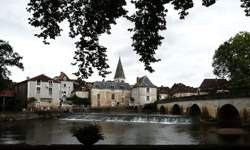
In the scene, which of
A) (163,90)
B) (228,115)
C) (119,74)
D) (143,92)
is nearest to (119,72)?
(119,74)

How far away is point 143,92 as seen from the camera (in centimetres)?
8812

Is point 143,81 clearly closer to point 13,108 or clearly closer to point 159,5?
point 13,108

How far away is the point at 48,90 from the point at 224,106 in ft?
153

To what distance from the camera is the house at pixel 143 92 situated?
88.1 metres

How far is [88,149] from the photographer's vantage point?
1341 centimetres

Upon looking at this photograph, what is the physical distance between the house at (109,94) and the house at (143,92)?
2.30m

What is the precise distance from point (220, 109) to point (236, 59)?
6.33 meters

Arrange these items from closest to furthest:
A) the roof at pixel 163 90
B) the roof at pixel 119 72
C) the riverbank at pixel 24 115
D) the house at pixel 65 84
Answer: the riverbank at pixel 24 115 < the house at pixel 65 84 < the roof at pixel 119 72 < the roof at pixel 163 90

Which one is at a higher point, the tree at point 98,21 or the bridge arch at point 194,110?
the tree at point 98,21

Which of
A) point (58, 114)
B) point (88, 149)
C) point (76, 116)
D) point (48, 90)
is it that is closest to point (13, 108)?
point (48, 90)

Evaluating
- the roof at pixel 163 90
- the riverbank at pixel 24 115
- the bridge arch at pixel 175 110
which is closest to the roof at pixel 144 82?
the roof at pixel 163 90

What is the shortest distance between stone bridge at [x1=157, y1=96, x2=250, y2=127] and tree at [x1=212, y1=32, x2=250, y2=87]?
3.33 meters

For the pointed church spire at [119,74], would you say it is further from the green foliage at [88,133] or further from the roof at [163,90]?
the green foliage at [88,133]

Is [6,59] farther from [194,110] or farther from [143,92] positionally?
[143,92]
